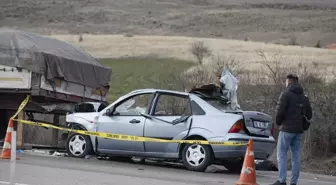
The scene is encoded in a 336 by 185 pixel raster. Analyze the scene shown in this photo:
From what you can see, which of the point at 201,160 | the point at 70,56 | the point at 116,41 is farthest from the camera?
the point at 116,41

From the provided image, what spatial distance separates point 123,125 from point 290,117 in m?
4.47

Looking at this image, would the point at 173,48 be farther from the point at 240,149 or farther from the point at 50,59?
the point at 240,149

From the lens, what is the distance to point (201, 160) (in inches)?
573

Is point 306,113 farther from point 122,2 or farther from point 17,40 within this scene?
point 122,2

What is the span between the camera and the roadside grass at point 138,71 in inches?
1533

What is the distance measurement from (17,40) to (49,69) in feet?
3.73

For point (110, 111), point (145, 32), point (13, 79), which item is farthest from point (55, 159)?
point (145, 32)

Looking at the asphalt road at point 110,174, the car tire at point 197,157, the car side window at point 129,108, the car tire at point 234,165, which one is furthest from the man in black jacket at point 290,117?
the car side window at point 129,108

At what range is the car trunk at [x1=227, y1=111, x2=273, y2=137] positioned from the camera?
14.4 meters

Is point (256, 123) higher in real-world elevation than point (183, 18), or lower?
lower

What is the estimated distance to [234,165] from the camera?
15.4m

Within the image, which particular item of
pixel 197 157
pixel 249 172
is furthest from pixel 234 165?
pixel 249 172

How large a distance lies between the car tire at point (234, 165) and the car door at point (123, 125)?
5.86 ft

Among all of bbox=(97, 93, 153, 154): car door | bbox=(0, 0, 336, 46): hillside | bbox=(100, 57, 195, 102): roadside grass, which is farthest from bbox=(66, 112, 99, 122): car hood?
bbox=(0, 0, 336, 46): hillside
